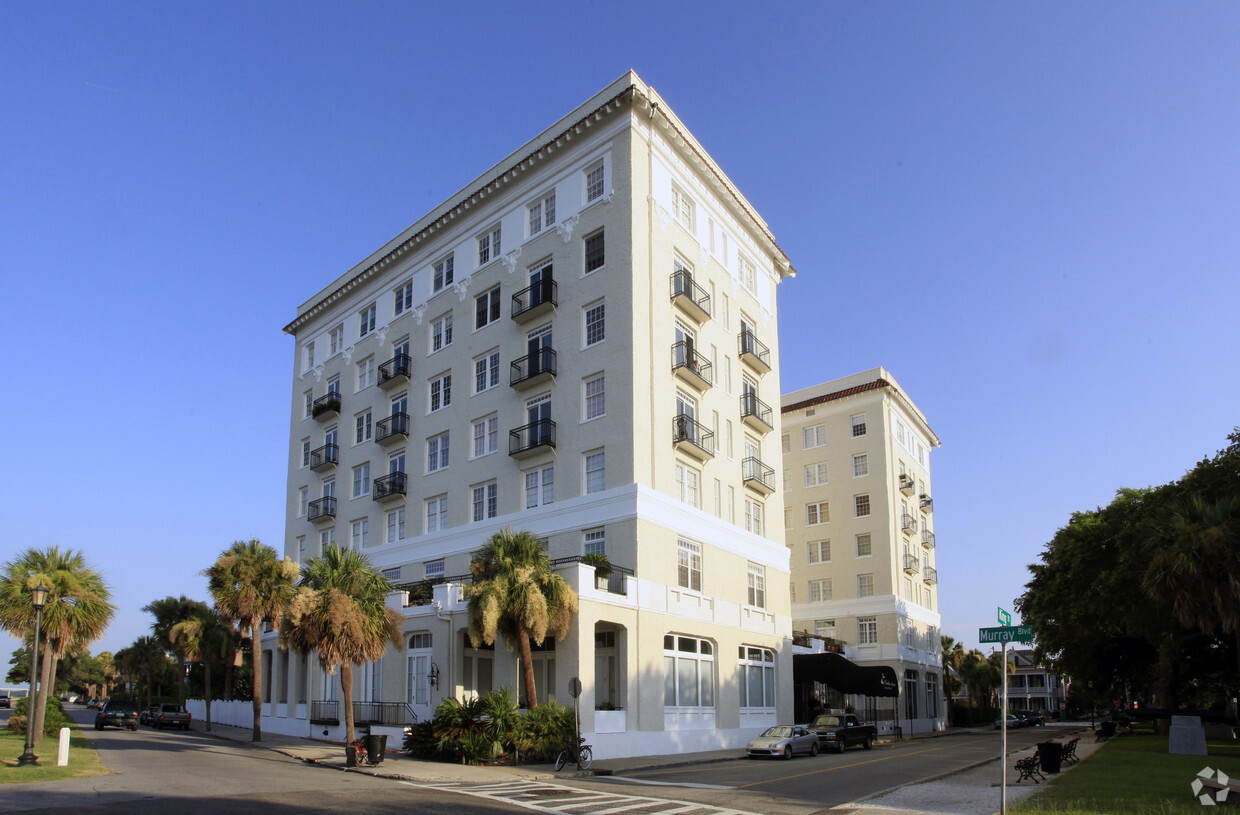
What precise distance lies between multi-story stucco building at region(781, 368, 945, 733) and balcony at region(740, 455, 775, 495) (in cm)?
1912

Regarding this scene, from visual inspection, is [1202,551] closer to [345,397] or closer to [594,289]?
[594,289]

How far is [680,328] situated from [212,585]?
73.8 feet

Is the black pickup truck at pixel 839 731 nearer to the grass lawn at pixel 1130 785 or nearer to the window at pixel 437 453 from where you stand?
the grass lawn at pixel 1130 785

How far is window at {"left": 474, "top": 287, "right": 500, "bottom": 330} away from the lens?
40.8 metres

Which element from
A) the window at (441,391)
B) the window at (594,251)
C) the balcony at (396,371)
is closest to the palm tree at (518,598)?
the window at (594,251)

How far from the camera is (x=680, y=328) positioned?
3772cm

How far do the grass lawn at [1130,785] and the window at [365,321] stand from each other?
3811 cm

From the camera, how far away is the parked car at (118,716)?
4744 cm

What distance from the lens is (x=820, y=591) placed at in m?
61.7

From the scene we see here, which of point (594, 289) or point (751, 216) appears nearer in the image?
point (594, 289)

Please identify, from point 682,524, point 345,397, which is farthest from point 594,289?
point 345,397

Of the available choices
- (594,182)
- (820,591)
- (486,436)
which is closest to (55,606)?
(486,436)

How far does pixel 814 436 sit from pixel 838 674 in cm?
2364

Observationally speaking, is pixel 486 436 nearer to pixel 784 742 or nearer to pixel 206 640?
pixel 784 742
